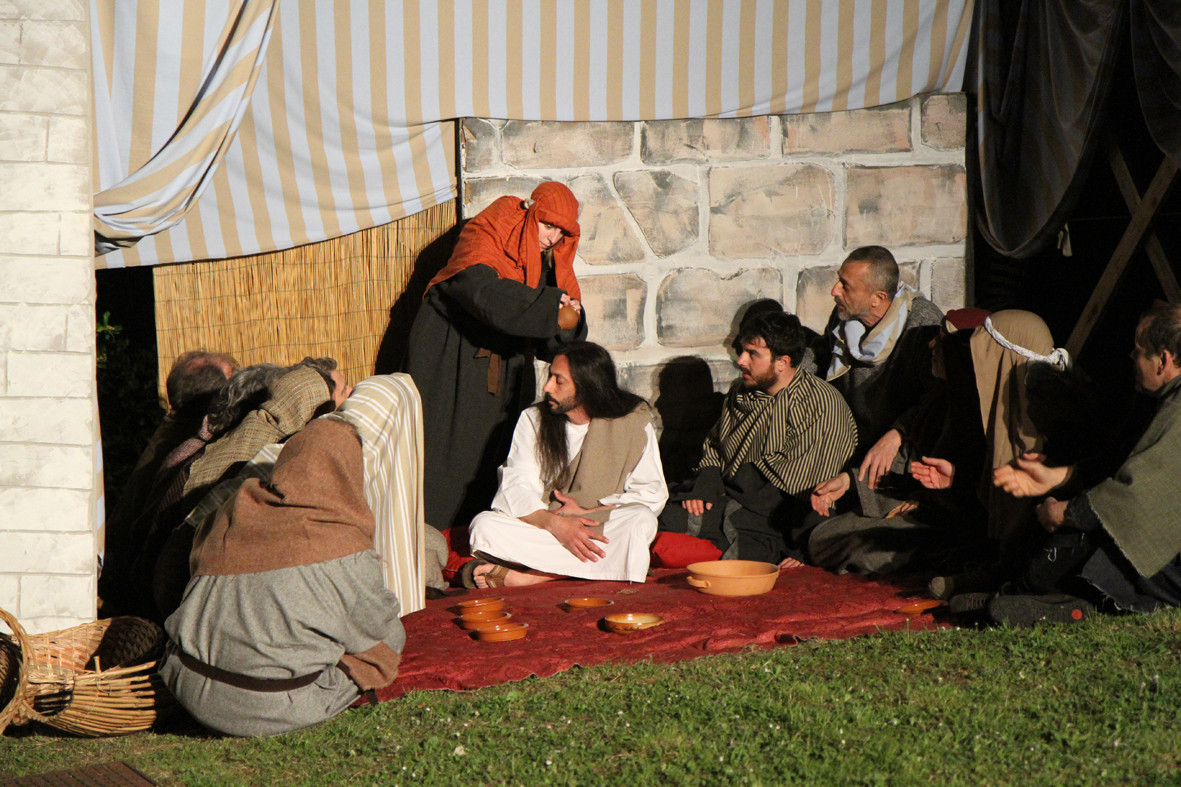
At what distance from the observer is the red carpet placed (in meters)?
3.66

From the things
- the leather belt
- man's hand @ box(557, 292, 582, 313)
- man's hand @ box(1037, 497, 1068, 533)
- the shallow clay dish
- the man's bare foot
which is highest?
man's hand @ box(557, 292, 582, 313)

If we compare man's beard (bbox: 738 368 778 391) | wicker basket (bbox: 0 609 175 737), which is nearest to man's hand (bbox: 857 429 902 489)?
man's beard (bbox: 738 368 778 391)

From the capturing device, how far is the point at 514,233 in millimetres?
5348

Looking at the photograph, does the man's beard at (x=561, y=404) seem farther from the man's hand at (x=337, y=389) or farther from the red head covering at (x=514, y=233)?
the man's hand at (x=337, y=389)

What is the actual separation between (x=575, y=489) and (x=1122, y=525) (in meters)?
2.28

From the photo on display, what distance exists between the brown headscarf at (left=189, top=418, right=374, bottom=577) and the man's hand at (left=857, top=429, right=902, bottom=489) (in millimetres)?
2561

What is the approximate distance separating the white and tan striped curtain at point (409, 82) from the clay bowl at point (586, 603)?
2.28 meters

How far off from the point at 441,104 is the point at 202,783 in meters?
3.62

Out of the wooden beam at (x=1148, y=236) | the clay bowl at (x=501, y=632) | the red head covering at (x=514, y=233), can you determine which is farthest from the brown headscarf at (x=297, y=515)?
the wooden beam at (x=1148, y=236)

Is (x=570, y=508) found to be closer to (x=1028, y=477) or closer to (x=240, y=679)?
(x=1028, y=477)

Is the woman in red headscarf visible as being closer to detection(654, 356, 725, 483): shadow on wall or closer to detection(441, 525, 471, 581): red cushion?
detection(441, 525, 471, 581): red cushion

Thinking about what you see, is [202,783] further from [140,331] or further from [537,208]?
[140,331]

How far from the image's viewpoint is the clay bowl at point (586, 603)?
14.2 ft

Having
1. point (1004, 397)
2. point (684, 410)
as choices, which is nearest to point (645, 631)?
point (1004, 397)
